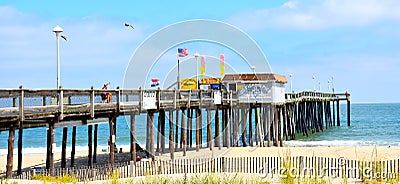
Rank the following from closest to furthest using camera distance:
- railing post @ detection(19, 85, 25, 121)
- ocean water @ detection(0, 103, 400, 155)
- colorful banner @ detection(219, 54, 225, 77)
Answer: railing post @ detection(19, 85, 25, 121)
colorful banner @ detection(219, 54, 225, 77)
ocean water @ detection(0, 103, 400, 155)

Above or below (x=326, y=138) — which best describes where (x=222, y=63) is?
above

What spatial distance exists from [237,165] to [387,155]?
44.8ft

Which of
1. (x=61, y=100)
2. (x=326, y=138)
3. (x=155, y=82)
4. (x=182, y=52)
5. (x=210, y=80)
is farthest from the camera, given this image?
(x=326, y=138)

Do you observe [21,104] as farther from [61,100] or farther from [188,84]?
[188,84]

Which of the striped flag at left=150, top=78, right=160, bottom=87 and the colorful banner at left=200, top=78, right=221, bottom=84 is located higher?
the colorful banner at left=200, top=78, right=221, bottom=84

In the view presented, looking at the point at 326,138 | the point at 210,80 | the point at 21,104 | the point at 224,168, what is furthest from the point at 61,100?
the point at 326,138

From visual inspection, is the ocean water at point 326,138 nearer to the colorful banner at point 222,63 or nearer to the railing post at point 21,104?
the colorful banner at point 222,63

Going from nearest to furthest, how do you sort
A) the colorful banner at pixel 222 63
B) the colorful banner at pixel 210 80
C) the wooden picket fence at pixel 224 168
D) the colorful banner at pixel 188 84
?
1. the wooden picket fence at pixel 224 168
2. the colorful banner at pixel 188 84
3. the colorful banner at pixel 210 80
4. the colorful banner at pixel 222 63

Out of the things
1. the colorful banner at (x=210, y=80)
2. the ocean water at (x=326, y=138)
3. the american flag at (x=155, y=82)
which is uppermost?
the colorful banner at (x=210, y=80)

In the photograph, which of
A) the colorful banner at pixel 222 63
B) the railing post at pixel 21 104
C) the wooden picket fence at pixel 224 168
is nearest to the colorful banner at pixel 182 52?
the colorful banner at pixel 222 63

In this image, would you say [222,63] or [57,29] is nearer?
[57,29]

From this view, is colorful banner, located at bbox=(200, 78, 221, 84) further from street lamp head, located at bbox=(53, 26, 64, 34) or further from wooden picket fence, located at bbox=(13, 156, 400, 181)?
street lamp head, located at bbox=(53, 26, 64, 34)

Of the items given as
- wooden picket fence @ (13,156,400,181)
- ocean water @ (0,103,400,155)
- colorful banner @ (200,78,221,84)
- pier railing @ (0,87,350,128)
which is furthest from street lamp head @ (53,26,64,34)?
colorful banner @ (200,78,221,84)

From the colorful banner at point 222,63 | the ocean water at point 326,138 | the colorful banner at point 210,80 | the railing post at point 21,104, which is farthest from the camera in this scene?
the ocean water at point 326,138
